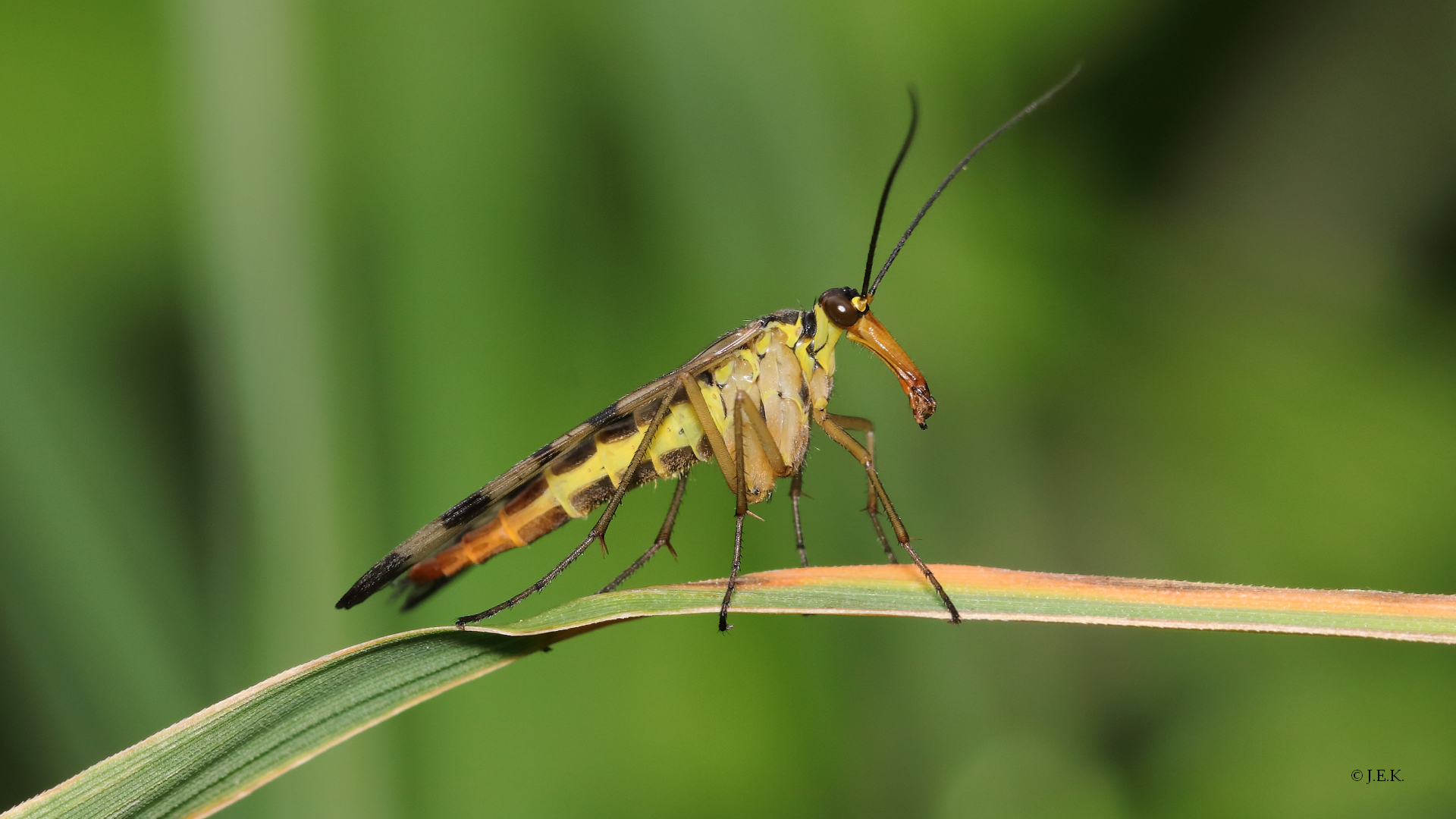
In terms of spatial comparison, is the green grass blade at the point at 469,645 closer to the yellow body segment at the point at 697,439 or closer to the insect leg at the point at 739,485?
the insect leg at the point at 739,485

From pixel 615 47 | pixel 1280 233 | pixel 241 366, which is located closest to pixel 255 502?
pixel 241 366

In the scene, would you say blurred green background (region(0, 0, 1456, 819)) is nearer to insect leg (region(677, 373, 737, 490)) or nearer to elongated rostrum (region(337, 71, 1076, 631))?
elongated rostrum (region(337, 71, 1076, 631))

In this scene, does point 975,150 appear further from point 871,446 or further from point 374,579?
point 374,579

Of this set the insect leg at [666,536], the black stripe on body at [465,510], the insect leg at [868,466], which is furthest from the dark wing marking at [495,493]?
the insect leg at [868,466]

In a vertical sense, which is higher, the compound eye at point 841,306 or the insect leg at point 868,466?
the compound eye at point 841,306

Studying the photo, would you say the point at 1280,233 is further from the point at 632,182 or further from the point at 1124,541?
the point at 632,182

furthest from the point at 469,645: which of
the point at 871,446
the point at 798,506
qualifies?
the point at 871,446

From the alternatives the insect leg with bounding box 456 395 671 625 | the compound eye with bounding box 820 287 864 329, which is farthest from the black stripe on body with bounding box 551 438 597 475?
the compound eye with bounding box 820 287 864 329
